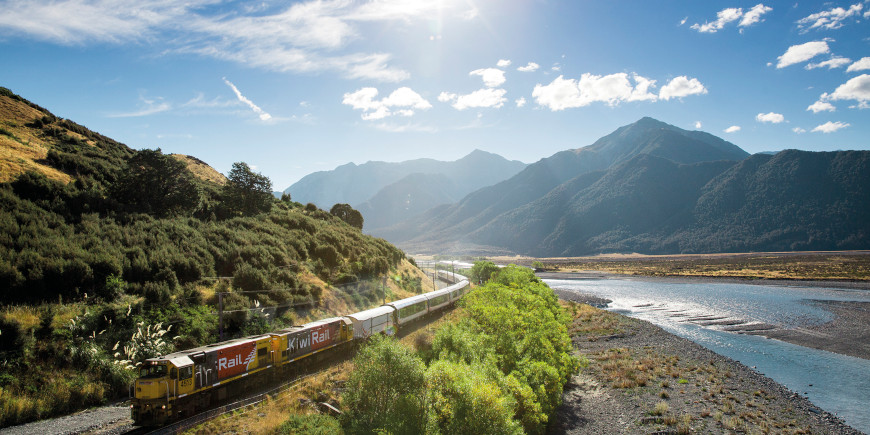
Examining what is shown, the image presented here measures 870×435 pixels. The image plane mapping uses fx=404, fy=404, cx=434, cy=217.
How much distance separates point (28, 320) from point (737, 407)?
36.6m

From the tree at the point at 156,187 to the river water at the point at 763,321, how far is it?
158 ft

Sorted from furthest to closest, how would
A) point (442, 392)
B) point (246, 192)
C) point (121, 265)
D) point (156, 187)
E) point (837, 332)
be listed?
point (246, 192)
point (837, 332)
point (156, 187)
point (121, 265)
point (442, 392)

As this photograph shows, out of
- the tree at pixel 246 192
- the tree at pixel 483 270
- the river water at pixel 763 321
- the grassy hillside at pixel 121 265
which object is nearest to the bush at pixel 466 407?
the grassy hillside at pixel 121 265

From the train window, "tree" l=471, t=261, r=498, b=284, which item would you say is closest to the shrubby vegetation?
the train window

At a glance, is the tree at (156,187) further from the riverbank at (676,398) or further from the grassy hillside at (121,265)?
the riverbank at (676,398)

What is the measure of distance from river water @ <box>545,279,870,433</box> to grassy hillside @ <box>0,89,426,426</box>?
33321 mm

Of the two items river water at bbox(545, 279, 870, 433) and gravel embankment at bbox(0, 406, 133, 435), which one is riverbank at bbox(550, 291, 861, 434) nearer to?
river water at bbox(545, 279, 870, 433)

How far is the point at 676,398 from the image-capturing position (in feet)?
84.0

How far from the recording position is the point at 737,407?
78.5 feet

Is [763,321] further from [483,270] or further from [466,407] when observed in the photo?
[483,270]

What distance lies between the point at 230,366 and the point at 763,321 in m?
55.3

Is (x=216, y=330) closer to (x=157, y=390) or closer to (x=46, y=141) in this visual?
(x=157, y=390)

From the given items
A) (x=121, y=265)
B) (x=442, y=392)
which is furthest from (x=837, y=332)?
(x=121, y=265)

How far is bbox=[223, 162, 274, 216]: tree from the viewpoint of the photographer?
42656mm
